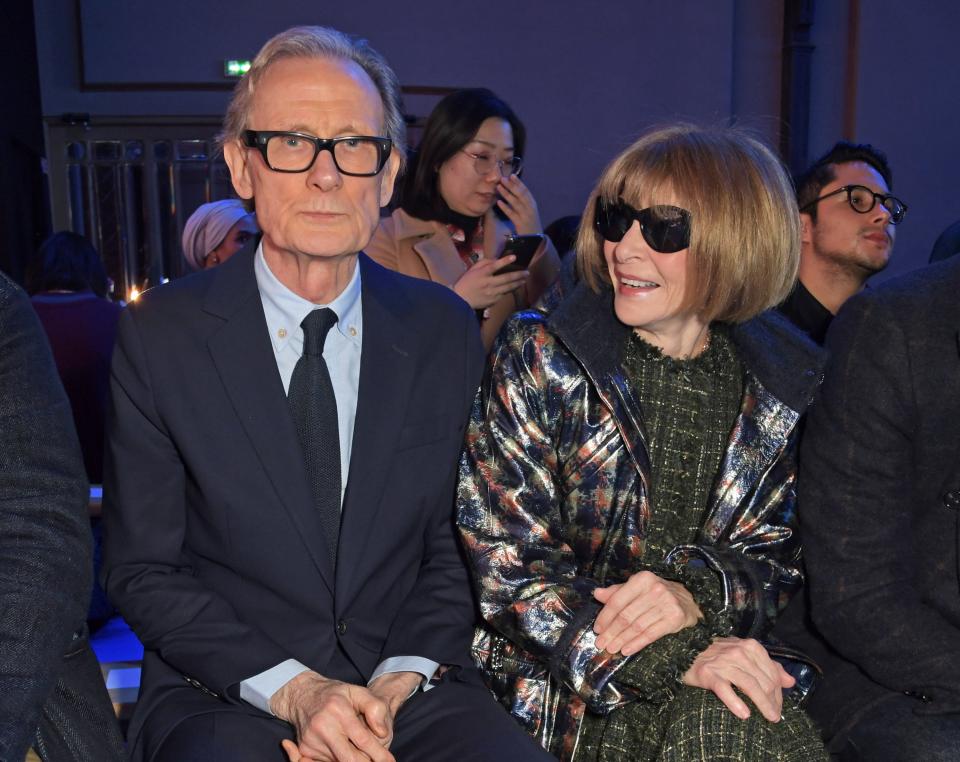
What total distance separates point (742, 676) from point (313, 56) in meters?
1.39

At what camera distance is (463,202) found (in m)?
3.52

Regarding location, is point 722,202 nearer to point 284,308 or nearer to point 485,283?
point 284,308

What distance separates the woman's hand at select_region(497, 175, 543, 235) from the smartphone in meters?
0.23

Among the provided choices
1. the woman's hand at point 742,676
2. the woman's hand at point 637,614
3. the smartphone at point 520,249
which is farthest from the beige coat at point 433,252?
the woman's hand at point 742,676

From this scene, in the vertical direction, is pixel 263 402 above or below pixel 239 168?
below

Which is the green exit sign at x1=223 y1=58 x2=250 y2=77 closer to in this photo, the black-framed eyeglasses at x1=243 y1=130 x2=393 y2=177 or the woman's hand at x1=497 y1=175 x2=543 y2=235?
the woman's hand at x1=497 y1=175 x2=543 y2=235

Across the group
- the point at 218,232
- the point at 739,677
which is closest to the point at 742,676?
the point at 739,677

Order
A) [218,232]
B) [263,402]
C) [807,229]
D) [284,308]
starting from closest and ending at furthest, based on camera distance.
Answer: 1. [263,402]
2. [284,308]
3. [807,229]
4. [218,232]

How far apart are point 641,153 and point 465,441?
0.68 meters

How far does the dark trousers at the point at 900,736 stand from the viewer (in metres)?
1.81

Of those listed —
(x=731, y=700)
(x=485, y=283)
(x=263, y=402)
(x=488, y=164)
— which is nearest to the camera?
(x=731, y=700)

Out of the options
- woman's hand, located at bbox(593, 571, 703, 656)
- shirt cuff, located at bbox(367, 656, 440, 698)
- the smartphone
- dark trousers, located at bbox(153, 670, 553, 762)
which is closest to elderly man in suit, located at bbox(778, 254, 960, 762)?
woman's hand, located at bbox(593, 571, 703, 656)

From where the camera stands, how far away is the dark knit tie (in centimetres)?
196

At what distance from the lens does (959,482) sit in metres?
1.96
